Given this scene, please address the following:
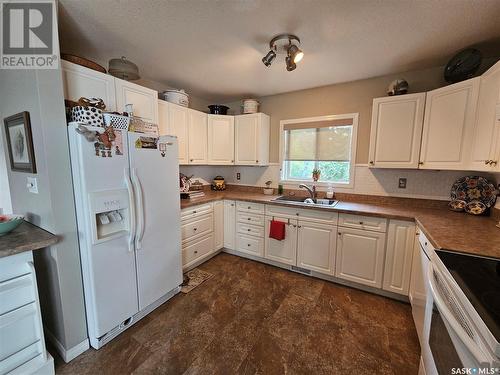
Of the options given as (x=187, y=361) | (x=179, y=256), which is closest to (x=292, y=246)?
(x=179, y=256)

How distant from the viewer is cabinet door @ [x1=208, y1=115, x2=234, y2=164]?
314 centimetres

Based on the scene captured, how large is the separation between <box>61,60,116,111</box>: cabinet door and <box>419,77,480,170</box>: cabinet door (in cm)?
296

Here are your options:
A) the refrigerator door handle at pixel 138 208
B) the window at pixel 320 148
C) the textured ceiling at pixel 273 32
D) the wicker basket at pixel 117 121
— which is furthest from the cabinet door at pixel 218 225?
the textured ceiling at pixel 273 32

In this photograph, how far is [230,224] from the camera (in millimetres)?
3047

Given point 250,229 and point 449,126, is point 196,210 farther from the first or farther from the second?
point 449,126

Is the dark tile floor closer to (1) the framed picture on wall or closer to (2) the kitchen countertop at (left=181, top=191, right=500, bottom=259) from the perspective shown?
(2) the kitchen countertop at (left=181, top=191, right=500, bottom=259)

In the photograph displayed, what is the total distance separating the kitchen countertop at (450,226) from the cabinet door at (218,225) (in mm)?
454

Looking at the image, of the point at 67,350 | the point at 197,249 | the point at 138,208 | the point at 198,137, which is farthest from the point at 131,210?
the point at 198,137

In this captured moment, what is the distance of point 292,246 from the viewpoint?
2.60 m

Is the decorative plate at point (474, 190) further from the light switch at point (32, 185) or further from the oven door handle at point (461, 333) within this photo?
the light switch at point (32, 185)

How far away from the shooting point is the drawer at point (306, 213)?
7.63 ft

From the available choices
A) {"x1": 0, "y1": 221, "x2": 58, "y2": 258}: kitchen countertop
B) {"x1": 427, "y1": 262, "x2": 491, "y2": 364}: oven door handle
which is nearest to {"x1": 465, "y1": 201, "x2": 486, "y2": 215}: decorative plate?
{"x1": 427, "y1": 262, "x2": 491, "y2": 364}: oven door handle

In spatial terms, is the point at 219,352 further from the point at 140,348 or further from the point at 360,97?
the point at 360,97

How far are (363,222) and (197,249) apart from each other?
1.99 m
